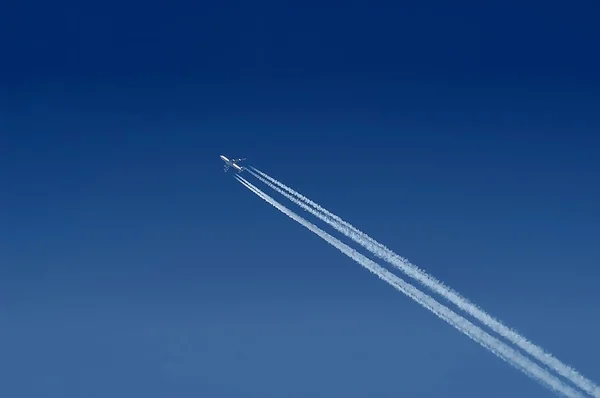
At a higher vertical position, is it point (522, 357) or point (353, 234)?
point (353, 234)

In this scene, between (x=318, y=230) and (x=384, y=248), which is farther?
(x=318, y=230)

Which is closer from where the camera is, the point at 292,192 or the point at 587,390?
the point at 587,390

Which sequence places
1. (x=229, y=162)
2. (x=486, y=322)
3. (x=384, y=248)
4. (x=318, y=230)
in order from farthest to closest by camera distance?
(x=229, y=162) → (x=318, y=230) → (x=384, y=248) → (x=486, y=322)

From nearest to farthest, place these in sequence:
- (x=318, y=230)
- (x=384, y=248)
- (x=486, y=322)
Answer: (x=486, y=322) → (x=384, y=248) → (x=318, y=230)

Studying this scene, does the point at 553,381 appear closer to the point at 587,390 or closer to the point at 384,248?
the point at 587,390

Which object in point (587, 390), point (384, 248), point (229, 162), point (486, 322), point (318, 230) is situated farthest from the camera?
point (229, 162)

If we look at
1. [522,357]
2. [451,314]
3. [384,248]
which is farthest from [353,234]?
[522,357]

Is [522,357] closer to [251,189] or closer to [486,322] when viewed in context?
[486,322]

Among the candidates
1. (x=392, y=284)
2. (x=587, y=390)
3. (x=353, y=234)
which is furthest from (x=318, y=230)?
(x=587, y=390)

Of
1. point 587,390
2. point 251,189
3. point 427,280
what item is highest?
point 251,189
